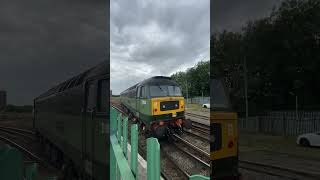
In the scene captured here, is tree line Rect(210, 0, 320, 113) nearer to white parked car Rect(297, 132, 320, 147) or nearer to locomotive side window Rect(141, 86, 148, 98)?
white parked car Rect(297, 132, 320, 147)

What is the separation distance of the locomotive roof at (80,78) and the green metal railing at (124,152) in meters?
0.15

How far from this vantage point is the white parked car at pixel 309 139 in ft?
4.15

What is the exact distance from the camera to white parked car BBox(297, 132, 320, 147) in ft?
4.15

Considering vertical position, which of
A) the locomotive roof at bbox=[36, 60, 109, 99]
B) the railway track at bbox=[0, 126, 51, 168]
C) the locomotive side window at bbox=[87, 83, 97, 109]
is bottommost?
the railway track at bbox=[0, 126, 51, 168]

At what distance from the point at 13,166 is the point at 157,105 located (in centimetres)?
113

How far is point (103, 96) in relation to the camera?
1409mm

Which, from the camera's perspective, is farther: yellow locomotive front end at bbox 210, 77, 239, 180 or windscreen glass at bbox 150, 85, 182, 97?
windscreen glass at bbox 150, 85, 182, 97

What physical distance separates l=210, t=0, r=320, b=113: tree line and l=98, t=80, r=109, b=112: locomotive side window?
430mm

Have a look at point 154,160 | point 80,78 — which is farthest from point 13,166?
point 154,160

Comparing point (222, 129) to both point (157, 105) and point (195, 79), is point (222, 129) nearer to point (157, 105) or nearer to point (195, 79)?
point (195, 79)

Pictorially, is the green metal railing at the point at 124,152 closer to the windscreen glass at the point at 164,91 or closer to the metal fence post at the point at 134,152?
the metal fence post at the point at 134,152

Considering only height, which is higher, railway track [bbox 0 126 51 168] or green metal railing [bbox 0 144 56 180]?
railway track [bbox 0 126 51 168]

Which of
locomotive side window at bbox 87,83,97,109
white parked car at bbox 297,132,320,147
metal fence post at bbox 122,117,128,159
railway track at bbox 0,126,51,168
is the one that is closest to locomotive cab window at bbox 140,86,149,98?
metal fence post at bbox 122,117,128,159

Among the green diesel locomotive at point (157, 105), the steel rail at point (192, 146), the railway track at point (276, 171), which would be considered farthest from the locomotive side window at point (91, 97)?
the railway track at point (276, 171)
